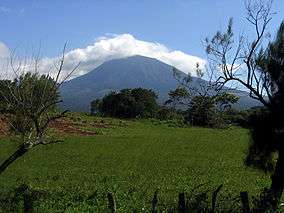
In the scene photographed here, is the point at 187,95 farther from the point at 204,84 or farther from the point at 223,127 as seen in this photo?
the point at 223,127

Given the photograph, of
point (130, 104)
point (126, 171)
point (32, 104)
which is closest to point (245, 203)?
point (32, 104)

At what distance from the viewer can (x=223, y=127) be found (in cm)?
7600

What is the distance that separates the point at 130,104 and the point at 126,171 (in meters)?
75.0

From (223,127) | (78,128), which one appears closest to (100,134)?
(78,128)

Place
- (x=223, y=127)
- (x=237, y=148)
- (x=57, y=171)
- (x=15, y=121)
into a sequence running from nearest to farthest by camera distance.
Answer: (x=15, y=121) → (x=57, y=171) → (x=237, y=148) → (x=223, y=127)

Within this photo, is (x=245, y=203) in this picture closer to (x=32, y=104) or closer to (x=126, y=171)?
(x=32, y=104)

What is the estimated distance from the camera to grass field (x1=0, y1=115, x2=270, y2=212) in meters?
21.0

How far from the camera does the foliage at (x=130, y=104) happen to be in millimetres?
106125

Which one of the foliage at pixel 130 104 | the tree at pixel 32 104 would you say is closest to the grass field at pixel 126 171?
the tree at pixel 32 104

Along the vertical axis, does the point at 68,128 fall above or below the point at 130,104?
below

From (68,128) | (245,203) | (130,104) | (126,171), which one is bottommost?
(126,171)

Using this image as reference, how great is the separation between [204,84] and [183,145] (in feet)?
91.1

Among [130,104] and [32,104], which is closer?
[32,104]

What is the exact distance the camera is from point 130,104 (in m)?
107
